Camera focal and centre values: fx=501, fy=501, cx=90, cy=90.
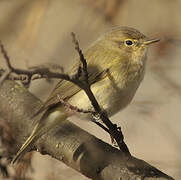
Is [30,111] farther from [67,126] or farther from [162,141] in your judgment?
[162,141]

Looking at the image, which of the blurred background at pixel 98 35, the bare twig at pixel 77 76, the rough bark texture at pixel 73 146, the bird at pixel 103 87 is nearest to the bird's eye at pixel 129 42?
the bird at pixel 103 87

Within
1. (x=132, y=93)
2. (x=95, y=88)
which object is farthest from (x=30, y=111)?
(x=132, y=93)

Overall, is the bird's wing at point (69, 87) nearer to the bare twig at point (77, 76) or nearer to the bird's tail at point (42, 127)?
the bird's tail at point (42, 127)

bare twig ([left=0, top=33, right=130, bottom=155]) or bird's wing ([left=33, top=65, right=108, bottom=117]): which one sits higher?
bare twig ([left=0, top=33, right=130, bottom=155])

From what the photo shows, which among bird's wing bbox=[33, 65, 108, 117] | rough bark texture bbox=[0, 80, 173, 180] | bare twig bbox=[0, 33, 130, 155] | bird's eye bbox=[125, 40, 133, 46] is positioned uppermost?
bare twig bbox=[0, 33, 130, 155]

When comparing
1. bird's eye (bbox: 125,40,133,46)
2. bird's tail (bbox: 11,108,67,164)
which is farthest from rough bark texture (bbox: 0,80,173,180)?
bird's eye (bbox: 125,40,133,46)

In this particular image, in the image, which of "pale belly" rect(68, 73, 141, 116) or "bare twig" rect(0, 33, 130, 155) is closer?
"bare twig" rect(0, 33, 130, 155)

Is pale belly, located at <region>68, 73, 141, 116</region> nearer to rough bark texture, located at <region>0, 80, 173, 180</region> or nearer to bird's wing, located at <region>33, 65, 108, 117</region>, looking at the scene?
bird's wing, located at <region>33, 65, 108, 117</region>
